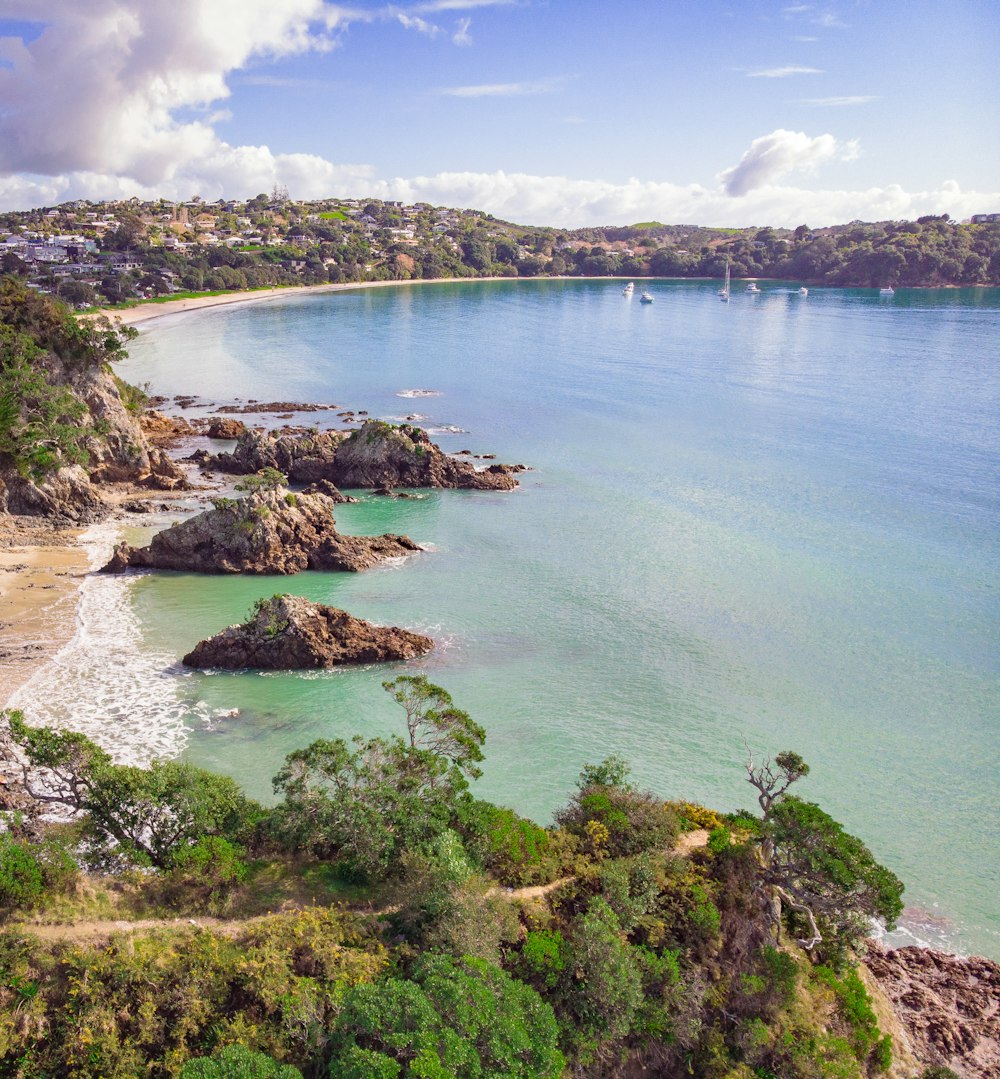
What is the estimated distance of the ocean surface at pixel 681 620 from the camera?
83.6ft

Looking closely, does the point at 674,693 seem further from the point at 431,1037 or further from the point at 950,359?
the point at 950,359

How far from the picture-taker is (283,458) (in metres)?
55.0

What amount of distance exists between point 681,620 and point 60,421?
3493 cm

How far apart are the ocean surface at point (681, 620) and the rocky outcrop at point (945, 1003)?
1050mm

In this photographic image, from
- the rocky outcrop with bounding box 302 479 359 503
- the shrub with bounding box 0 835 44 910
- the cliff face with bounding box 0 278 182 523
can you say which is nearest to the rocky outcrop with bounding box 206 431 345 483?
the rocky outcrop with bounding box 302 479 359 503

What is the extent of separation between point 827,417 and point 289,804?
215 ft

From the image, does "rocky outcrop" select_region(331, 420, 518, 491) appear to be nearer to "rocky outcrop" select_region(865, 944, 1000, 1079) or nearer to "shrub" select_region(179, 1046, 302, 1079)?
"rocky outcrop" select_region(865, 944, 1000, 1079)

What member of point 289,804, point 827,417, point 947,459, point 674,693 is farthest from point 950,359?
point 289,804

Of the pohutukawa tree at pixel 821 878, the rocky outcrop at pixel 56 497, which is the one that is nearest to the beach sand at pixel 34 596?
the rocky outcrop at pixel 56 497

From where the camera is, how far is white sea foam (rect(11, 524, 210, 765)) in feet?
86.0

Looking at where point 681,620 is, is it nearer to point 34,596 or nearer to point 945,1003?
point 945,1003

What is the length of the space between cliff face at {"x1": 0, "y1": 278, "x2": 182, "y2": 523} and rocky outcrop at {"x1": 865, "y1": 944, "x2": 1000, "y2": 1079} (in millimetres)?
41717

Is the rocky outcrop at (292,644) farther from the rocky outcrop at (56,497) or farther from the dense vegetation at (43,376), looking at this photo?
the dense vegetation at (43,376)

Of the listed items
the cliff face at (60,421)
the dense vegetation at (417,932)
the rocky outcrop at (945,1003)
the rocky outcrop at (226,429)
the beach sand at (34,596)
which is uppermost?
the cliff face at (60,421)
